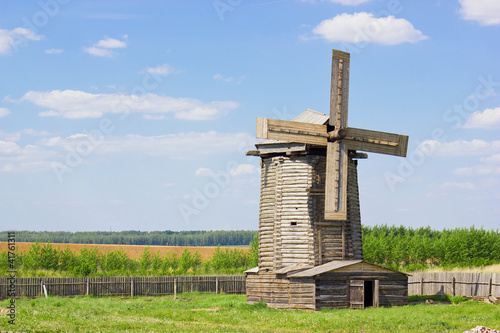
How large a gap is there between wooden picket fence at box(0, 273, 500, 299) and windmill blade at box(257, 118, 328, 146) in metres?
12.6

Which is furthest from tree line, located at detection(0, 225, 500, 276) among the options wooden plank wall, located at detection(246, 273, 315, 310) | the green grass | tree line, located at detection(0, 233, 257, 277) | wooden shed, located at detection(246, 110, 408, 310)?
the green grass

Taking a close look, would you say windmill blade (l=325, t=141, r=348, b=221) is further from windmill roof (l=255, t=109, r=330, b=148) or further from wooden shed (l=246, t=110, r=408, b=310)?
windmill roof (l=255, t=109, r=330, b=148)

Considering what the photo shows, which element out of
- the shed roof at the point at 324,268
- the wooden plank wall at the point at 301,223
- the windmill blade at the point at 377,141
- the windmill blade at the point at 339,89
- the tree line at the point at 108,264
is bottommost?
the tree line at the point at 108,264

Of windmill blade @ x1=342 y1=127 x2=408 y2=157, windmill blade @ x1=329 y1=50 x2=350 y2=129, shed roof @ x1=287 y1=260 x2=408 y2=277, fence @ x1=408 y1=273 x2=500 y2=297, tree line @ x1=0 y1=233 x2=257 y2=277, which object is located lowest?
tree line @ x1=0 y1=233 x2=257 y2=277

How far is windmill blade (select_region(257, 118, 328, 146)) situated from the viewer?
98.5 feet

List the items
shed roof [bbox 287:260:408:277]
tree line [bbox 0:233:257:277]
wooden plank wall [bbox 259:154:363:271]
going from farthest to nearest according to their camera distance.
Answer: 1. tree line [bbox 0:233:257:277]
2. wooden plank wall [bbox 259:154:363:271]
3. shed roof [bbox 287:260:408:277]

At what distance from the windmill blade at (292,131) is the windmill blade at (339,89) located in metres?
0.85

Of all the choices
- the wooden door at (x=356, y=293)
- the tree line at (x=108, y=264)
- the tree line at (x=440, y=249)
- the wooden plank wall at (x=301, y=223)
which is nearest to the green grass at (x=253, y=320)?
the wooden door at (x=356, y=293)

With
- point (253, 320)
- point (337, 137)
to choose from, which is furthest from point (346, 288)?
point (337, 137)

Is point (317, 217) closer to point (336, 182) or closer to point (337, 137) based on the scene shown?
point (336, 182)

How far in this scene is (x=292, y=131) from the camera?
3077 centimetres

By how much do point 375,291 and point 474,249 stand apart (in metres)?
38.0

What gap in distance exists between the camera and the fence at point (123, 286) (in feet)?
130

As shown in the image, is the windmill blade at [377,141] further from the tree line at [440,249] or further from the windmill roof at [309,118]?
the tree line at [440,249]
